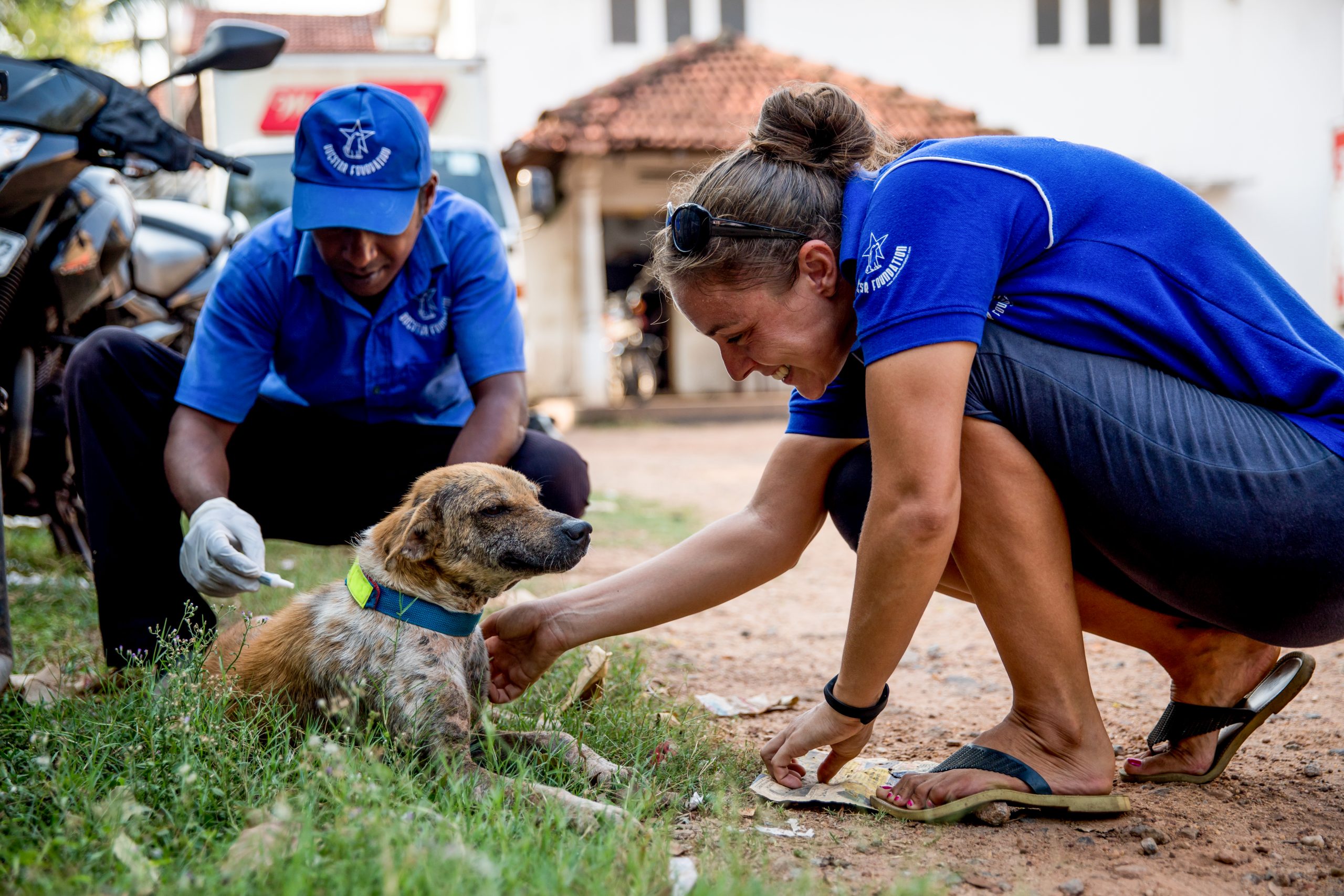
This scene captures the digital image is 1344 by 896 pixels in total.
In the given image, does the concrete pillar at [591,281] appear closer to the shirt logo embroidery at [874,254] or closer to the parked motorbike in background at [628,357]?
the parked motorbike in background at [628,357]

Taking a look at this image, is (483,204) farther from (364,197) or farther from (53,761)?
(53,761)

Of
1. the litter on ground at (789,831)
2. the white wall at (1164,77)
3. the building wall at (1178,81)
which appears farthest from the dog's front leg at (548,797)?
the building wall at (1178,81)

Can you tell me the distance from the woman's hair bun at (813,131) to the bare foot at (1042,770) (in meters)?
1.30

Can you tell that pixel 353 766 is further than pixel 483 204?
No

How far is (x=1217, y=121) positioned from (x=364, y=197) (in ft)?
67.5

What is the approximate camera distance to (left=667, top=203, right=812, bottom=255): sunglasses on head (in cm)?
236

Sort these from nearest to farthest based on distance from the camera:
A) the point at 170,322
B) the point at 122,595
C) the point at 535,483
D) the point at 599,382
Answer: the point at 122,595 → the point at 535,483 → the point at 170,322 → the point at 599,382

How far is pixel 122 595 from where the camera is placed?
10.2 feet

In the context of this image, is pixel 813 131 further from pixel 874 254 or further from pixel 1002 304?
pixel 1002 304

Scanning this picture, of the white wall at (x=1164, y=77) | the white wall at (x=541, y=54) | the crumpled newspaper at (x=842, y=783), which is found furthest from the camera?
the white wall at (x=1164, y=77)

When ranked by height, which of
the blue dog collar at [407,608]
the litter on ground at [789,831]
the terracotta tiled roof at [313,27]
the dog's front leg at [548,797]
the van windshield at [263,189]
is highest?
the terracotta tiled roof at [313,27]

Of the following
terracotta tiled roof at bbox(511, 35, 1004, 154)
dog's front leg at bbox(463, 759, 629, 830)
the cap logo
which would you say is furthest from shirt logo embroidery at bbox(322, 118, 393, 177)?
terracotta tiled roof at bbox(511, 35, 1004, 154)

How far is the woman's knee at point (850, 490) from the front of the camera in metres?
2.71

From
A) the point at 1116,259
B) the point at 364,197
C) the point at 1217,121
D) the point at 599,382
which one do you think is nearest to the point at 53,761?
the point at 364,197
